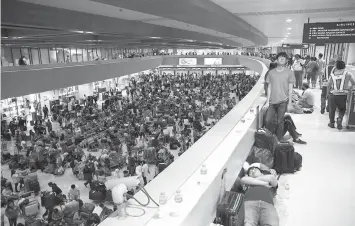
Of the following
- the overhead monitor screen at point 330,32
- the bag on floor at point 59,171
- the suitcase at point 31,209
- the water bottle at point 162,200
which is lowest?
the bag on floor at point 59,171

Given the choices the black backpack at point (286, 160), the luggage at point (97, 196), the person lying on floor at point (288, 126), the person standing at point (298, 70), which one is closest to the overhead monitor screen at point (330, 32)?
the person standing at point (298, 70)

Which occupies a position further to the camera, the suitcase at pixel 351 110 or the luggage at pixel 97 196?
the luggage at pixel 97 196

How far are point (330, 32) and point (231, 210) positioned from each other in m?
11.2

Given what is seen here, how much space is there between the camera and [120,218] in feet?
6.95

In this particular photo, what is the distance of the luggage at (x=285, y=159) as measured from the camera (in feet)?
14.5

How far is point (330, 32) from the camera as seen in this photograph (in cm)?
1170

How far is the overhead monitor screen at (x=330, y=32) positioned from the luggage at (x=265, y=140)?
8.41m

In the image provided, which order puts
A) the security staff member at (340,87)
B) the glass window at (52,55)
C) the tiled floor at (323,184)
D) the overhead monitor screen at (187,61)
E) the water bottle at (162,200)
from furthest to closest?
the overhead monitor screen at (187,61), the glass window at (52,55), the security staff member at (340,87), the tiled floor at (323,184), the water bottle at (162,200)

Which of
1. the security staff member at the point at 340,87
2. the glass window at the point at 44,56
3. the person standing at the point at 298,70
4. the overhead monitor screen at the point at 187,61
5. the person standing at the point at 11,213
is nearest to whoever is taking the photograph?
the security staff member at the point at 340,87

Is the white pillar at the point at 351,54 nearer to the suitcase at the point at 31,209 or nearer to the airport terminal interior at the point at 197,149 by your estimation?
the airport terminal interior at the point at 197,149

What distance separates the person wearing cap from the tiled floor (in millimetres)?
290

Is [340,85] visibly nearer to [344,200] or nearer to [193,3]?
[344,200]

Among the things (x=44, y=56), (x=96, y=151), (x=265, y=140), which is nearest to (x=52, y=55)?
(x=44, y=56)

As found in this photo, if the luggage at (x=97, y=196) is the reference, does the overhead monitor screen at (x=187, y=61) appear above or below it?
above
